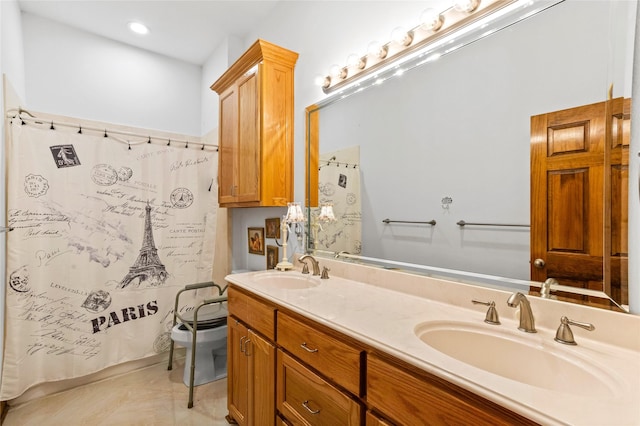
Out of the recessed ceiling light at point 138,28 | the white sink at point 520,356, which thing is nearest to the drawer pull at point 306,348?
the white sink at point 520,356

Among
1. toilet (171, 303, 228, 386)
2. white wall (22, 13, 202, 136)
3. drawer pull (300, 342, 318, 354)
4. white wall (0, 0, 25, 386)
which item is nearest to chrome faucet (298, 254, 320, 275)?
drawer pull (300, 342, 318, 354)

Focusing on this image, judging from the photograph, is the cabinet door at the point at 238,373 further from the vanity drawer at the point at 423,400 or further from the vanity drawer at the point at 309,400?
the vanity drawer at the point at 423,400

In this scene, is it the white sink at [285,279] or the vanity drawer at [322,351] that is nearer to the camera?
the vanity drawer at [322,351]

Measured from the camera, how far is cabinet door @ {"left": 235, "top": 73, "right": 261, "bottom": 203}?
6.63ft

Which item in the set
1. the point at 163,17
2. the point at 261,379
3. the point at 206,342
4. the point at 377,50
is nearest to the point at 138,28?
the point at 163,17

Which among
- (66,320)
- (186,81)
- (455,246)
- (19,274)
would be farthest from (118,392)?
(186,81)

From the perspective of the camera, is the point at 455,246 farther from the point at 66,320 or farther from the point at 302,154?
the point at 66,320

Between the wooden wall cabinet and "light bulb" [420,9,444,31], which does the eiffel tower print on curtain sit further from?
"light bulb" [420,9,444,31]

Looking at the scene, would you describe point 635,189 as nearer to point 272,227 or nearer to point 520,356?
point 520,356

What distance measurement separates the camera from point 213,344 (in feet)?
7.25

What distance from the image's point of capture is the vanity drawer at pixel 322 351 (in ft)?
3.03

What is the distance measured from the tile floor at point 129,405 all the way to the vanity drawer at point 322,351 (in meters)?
1.08

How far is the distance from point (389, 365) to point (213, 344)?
5.89 ft

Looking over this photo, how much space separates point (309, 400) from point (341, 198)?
1050 millimetres
